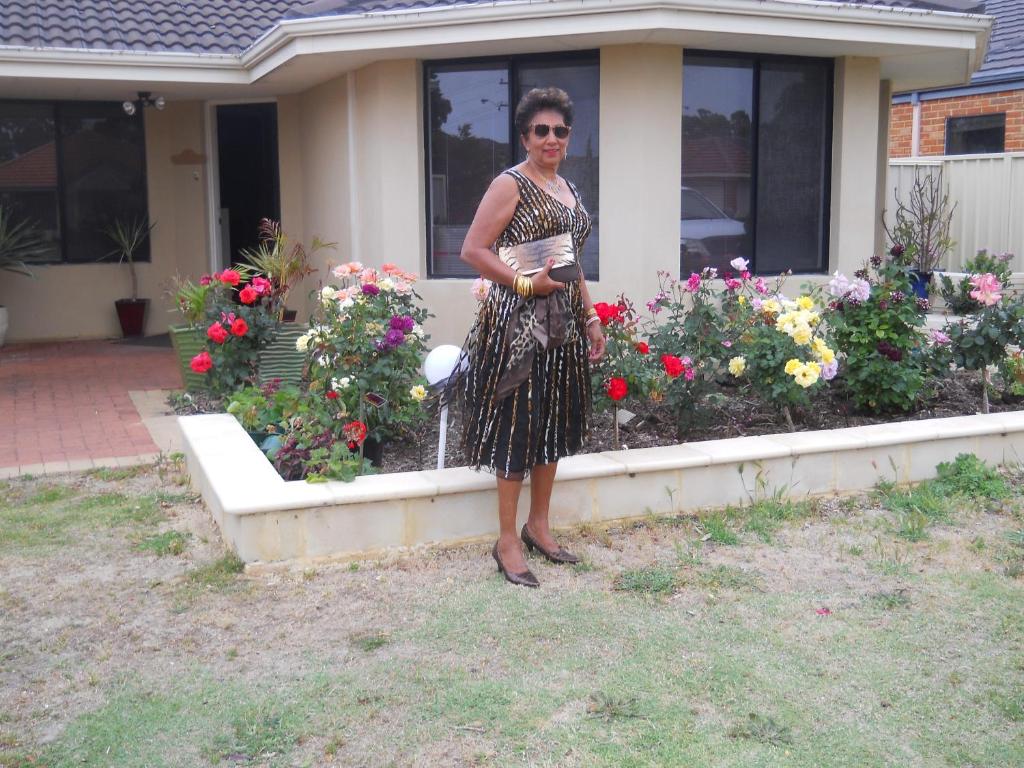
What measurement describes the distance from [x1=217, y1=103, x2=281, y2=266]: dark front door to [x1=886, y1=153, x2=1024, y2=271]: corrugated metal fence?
286 inches

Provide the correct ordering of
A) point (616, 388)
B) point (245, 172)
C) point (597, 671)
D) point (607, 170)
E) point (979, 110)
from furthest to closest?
point (979, 110), point (245, 172), point (607, 170), point (616, 388), point (597, 671)

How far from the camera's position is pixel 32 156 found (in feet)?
37.3

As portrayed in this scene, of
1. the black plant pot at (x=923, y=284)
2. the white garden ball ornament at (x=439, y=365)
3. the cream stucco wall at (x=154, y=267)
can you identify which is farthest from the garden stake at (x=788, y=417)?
the cream stucco wall at (x=154, y=267)

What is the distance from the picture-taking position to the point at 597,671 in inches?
144

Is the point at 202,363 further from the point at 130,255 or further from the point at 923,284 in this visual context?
the point at 923,284

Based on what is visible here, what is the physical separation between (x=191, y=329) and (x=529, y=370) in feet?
14.1

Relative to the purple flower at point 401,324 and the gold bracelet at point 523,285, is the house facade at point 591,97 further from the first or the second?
the gold bracelet at point 523,285

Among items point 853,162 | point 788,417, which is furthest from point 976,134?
point 788,417

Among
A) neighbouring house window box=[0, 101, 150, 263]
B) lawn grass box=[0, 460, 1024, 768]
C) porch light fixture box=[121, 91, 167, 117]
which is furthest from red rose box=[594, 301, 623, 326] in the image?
neighbouring house window box=[0, 101, 150, 263]

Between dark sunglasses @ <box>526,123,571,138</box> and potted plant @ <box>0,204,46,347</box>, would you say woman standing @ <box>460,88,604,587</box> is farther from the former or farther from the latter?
potted plant @ <box>0,204,46,347</box>

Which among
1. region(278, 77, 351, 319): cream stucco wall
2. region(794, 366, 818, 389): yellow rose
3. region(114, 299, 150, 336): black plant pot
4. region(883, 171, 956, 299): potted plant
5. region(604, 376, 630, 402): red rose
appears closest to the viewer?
region(604, 376, 630, 402): red rose

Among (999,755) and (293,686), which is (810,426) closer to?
(999,755)

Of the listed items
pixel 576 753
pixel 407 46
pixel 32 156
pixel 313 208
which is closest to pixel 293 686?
pixel 576 753

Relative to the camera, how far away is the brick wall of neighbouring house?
13.5 m
